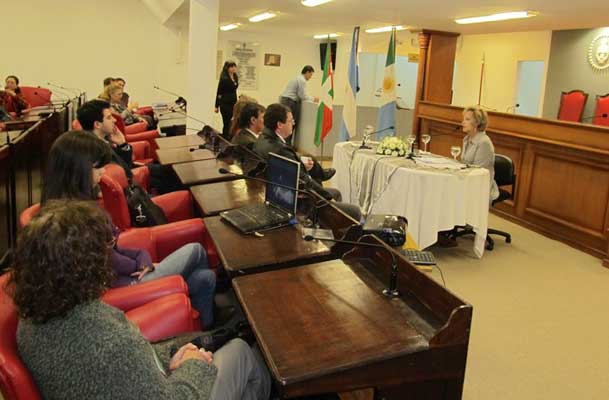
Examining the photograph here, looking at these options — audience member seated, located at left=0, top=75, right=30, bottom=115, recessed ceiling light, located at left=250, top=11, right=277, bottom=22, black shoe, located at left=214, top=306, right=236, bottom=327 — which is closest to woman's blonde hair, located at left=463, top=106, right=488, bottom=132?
black shoe, located at left=214, top=306, right=236, bottom=327

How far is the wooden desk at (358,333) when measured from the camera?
1.27 metres

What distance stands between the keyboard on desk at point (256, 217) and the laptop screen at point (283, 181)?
0.05 metres

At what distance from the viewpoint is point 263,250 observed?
2064 millimetres

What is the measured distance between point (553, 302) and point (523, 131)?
229 centimetres

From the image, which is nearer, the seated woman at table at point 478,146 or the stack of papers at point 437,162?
the stack of papers at point 437,162

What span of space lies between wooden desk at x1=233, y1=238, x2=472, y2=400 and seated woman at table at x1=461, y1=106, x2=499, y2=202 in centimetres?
300

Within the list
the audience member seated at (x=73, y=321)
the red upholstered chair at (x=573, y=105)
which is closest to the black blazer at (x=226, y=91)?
the red upholstered chair at (x=573, y=105)

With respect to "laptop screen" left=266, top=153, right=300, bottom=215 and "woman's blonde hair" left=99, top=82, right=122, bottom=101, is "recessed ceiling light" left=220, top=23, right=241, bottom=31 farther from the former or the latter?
"laptop screen" left=266, top=153, right=300, bottom=215

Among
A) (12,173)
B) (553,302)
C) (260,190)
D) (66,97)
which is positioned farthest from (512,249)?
(66,97)

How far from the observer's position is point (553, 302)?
348cm

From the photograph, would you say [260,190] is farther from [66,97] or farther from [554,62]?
[66,97]

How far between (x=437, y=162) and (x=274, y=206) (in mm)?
2229

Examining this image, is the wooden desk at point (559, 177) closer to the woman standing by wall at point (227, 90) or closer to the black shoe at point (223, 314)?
the black shoe at point (223, 314)

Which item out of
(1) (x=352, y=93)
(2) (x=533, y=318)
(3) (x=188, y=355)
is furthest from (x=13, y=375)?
(1) (x=352, y=93)
